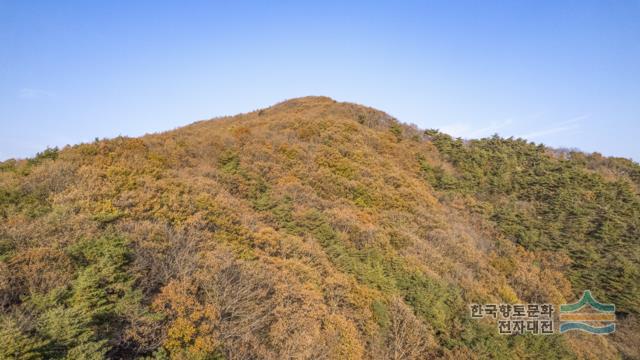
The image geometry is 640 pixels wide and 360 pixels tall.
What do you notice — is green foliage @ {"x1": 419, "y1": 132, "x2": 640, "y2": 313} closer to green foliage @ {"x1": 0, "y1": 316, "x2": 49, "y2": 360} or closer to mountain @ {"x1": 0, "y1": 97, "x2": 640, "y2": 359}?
mountain @ {"x1": 0, "y1": 97, "x2": 640, "y2": 359}

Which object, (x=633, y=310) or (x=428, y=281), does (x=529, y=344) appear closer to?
(x=428, y=281)

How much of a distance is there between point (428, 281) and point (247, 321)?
39.9 ft

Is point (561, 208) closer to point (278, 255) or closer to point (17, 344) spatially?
point (278, 255)

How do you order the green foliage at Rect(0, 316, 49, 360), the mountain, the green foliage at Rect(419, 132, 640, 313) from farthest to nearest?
the green foliage at Rect(419, 132, 640, 313) < the mountain < the green foliage at Rect(0, 316, 49, 360)

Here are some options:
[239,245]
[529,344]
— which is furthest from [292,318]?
[529,344]

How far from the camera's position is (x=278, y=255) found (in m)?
16.4

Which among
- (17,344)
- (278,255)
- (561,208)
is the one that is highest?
(17,344)

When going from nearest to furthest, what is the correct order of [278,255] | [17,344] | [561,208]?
[17,344]
[278,255]
[561,208]

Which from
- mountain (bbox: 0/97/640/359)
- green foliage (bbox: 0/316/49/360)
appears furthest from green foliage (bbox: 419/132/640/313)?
green foliage (bbox: 0/316/49/360)

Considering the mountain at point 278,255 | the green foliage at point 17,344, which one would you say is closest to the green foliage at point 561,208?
the mountain at point 278,255

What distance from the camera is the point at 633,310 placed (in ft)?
111

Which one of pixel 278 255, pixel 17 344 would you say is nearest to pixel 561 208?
pixel 278 255

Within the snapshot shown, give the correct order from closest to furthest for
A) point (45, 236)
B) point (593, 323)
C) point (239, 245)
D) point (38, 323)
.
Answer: point (38, 323) → point (45, 236) → point (239, 245) → point (593, 323)

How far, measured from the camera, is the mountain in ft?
28.7
